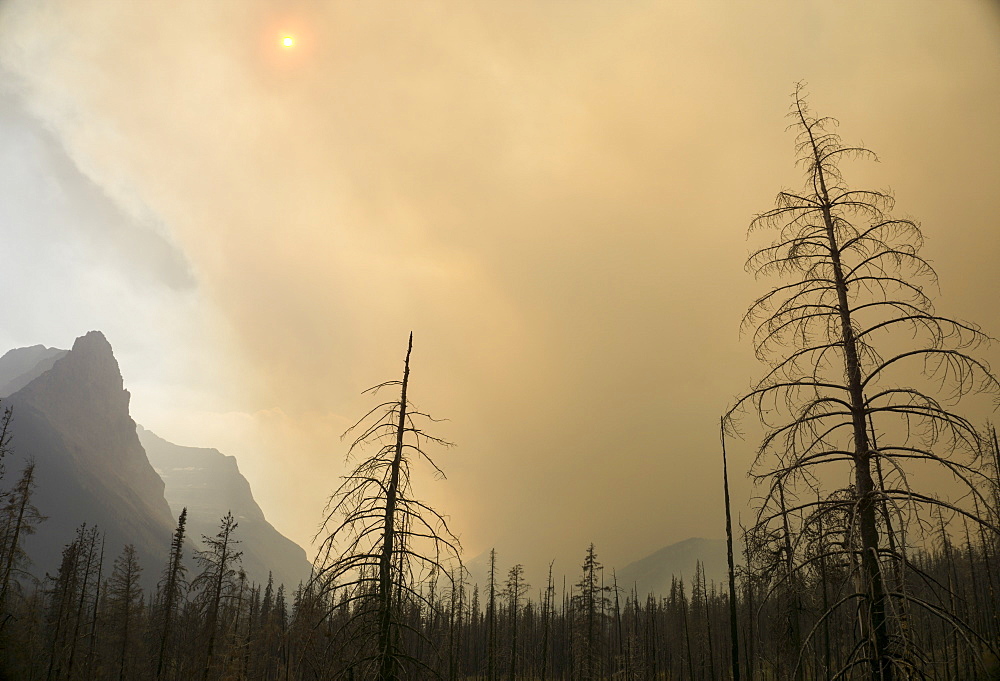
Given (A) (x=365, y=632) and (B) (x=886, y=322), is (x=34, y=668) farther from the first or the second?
(B) (x=886, y=322)

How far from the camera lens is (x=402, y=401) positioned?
13859 millimetres

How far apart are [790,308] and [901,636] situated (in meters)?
4.98

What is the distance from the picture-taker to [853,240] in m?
9.41

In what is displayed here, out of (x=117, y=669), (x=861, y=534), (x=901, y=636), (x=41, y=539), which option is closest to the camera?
(x=901, y=636)

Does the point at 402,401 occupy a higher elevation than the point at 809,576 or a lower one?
higher

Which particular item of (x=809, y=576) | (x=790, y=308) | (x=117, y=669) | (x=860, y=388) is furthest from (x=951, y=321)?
(x=117, y=669)

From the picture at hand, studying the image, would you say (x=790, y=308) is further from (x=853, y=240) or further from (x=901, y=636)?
(x=901, y=636)

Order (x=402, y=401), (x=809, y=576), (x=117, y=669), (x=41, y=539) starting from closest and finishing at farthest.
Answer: (x=809, y=576)
(x=402, y=401)
(x=117, y=669)
(x=41, y=539)

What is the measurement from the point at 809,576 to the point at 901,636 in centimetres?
241

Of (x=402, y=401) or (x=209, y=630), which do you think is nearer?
(x=402, y=401)

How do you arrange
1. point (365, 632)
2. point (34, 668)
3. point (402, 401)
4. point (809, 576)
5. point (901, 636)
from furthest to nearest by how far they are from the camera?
point (34, 668) → point (402, 401) → point (365, 632) → point (809, 576) → point (901, 636)

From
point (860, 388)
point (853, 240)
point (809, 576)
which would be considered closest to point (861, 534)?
point (809, 576)

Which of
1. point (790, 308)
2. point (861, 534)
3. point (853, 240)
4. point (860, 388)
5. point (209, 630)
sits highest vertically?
point (853, 240)

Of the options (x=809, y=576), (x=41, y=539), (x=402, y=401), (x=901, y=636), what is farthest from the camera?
(x=41, y=539)
